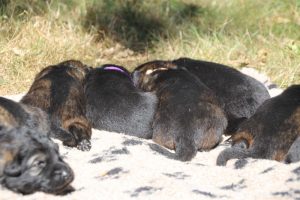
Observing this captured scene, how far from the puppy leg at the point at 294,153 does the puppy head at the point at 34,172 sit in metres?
1.82

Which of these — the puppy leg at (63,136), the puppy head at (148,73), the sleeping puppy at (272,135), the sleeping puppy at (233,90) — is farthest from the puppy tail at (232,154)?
the puppy head at (148,73)

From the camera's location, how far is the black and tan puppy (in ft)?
19.0

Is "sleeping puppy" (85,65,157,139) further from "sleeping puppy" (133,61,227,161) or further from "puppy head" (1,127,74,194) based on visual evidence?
"puppy head" (1,127,74,194)

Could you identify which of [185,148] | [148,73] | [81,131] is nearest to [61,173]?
[81,131]

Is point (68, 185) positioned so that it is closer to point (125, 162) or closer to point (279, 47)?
point (125, 162)

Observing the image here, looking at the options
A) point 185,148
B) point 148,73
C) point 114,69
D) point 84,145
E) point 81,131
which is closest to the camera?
point 185,148

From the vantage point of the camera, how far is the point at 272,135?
5363 millimetres

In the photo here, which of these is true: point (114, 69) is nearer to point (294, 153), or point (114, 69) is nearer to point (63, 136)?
point (63, 136)

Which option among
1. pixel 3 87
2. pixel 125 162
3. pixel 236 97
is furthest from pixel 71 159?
pixel 3 87

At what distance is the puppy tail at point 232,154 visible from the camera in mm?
5398

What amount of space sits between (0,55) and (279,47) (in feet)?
12.2

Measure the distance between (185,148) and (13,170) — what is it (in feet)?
5.42

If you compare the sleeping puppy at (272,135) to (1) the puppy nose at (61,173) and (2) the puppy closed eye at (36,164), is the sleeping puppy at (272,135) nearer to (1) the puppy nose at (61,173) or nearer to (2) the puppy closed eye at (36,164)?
(1) the puppy nose at (61,173)

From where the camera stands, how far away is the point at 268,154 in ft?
17.5
